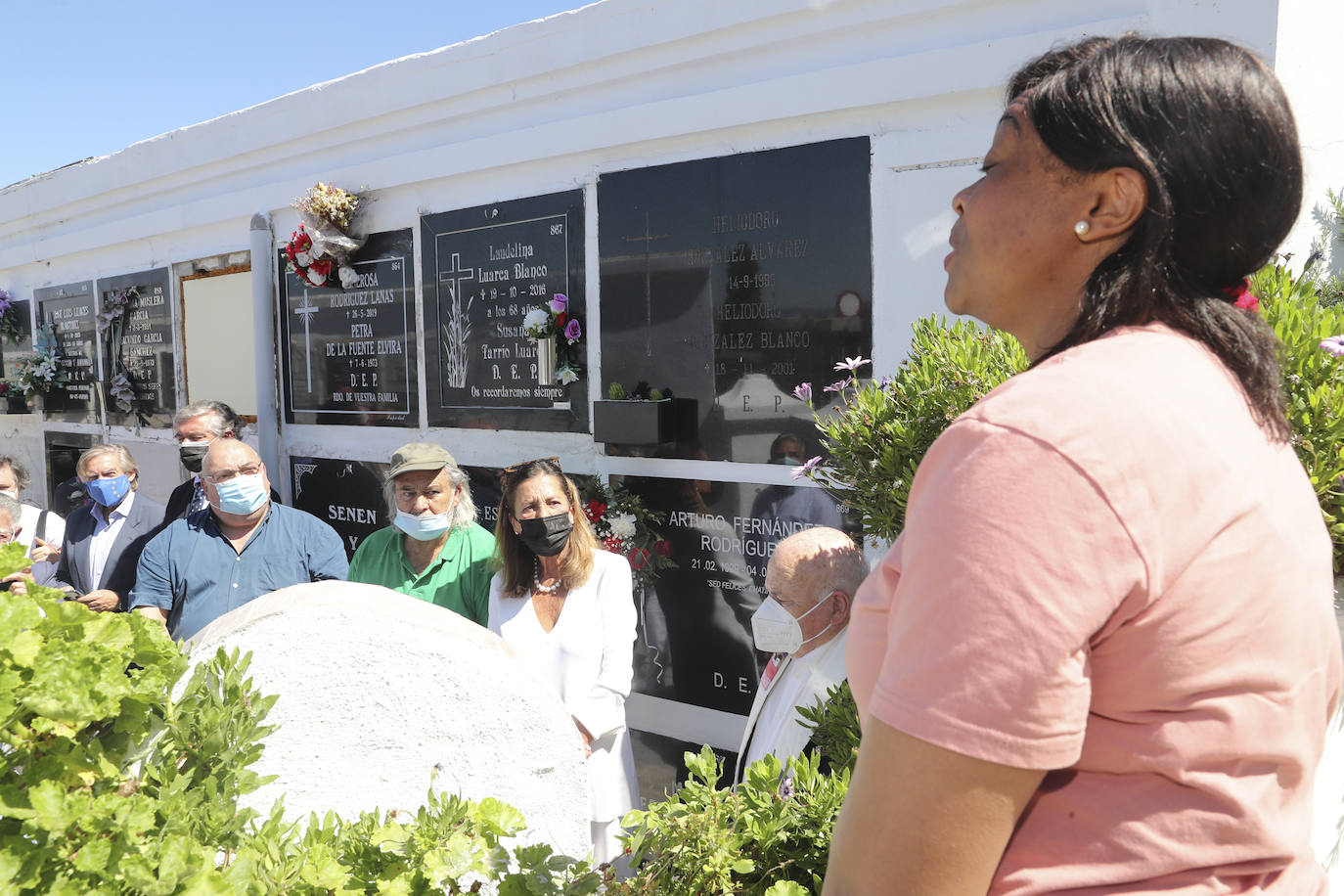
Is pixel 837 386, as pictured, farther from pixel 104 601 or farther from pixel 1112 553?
pixel 104 601

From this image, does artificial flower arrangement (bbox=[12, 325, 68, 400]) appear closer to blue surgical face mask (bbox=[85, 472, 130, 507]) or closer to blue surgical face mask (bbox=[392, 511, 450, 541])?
blue surgical face mask (bbox=[85, 472, 130, 507])

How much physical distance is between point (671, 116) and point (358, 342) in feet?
9.31

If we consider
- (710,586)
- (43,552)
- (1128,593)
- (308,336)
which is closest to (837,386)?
(710,586)

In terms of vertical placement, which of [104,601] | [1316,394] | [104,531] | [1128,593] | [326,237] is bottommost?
[104,601]

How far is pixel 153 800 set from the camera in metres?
1.25

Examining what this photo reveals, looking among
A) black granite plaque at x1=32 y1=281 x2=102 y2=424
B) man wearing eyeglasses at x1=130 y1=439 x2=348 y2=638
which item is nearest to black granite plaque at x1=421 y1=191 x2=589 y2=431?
man wearing eyeglasses at x1=130 y1=439 x2=348 y2=638

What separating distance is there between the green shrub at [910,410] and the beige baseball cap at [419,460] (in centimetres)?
200

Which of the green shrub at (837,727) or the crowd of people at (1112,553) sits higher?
the crowd of people at (1112,553)

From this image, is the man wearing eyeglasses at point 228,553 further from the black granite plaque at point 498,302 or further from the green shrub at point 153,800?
the green shrub at point 153,800

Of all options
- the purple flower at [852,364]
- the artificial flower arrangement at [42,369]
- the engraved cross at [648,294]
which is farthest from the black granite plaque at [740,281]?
the artificial flower arrangement at [42,369]

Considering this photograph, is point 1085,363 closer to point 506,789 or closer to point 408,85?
point 506,789

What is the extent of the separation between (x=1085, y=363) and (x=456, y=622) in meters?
1.65

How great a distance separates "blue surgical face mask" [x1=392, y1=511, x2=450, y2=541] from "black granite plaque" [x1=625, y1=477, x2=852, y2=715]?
1.17m

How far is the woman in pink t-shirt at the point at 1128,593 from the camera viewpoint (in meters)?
0.74
